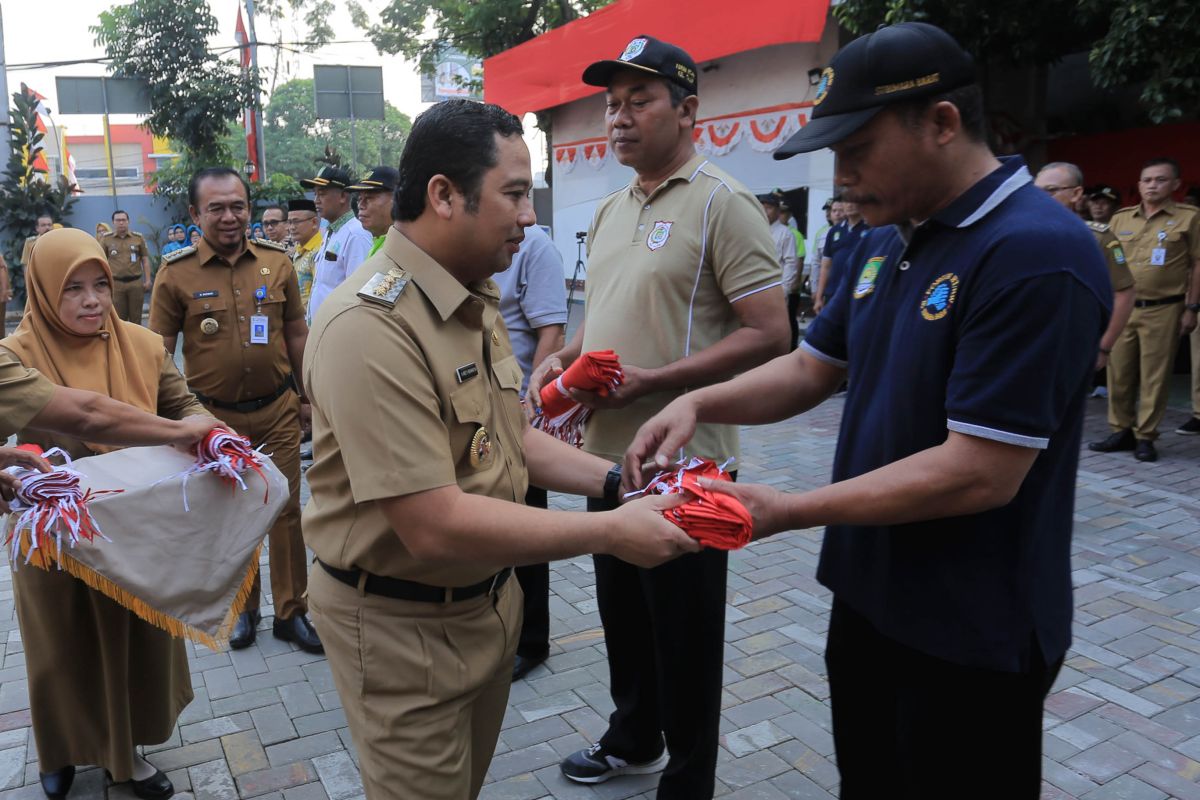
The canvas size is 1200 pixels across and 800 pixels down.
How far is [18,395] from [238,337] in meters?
1.68

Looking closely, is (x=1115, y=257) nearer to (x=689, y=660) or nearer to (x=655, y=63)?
(x=655, y=63)

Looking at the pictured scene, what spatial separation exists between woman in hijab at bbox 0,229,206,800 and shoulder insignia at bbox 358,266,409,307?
173cm

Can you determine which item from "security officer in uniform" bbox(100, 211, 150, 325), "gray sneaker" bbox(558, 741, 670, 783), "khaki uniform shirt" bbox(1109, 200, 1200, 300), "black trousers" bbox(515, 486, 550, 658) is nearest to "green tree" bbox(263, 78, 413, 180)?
"security officer in uniform" bbox(100, 211, 150, 325)

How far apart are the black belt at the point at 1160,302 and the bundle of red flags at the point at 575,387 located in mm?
6260

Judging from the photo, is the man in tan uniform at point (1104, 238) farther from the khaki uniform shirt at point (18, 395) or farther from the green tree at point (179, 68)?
the green tree at point (179, 68)

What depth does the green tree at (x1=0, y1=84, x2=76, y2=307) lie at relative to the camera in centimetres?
1919

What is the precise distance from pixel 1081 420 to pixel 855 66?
83cm

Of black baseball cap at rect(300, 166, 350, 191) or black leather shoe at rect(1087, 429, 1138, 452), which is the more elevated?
black baseball cap at rect(300, 166, 350, 191)

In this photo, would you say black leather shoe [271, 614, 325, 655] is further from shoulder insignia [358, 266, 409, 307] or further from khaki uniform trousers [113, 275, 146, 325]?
khaki uniform trousers [113, 275, 146, 325]

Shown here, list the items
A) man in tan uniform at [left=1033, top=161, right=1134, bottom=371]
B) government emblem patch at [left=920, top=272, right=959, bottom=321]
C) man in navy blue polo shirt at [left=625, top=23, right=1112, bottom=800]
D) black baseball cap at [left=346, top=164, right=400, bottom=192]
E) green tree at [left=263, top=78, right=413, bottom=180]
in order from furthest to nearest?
green tree at [left=263, top=78, right=413, bottom=180]
man in tan uniform at [left=1033, top=161, right=1134, bottom=371]
black baseball cap at [left=346, top=164, right=400, bottom=192]
government emblem patch at [left=920, top=272, right=959, bottom=321]
man in navy blue polo shirt at [left=625, top=23, right=1112, bottom=800]

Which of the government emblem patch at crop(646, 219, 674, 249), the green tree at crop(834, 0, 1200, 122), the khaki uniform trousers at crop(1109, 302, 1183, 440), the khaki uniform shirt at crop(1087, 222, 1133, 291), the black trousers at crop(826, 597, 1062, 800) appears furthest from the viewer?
the khaki uniform trousers at crop(1109, 302, 1183, 440)

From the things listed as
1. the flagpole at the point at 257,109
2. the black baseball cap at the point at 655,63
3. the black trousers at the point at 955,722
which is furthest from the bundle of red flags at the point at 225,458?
the flagpole at the point at 257,109

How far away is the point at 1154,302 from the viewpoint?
7.39 meters

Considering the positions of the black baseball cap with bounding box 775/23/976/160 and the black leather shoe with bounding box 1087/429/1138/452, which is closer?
the black baseball cap with bounding box 775/23/976/160
